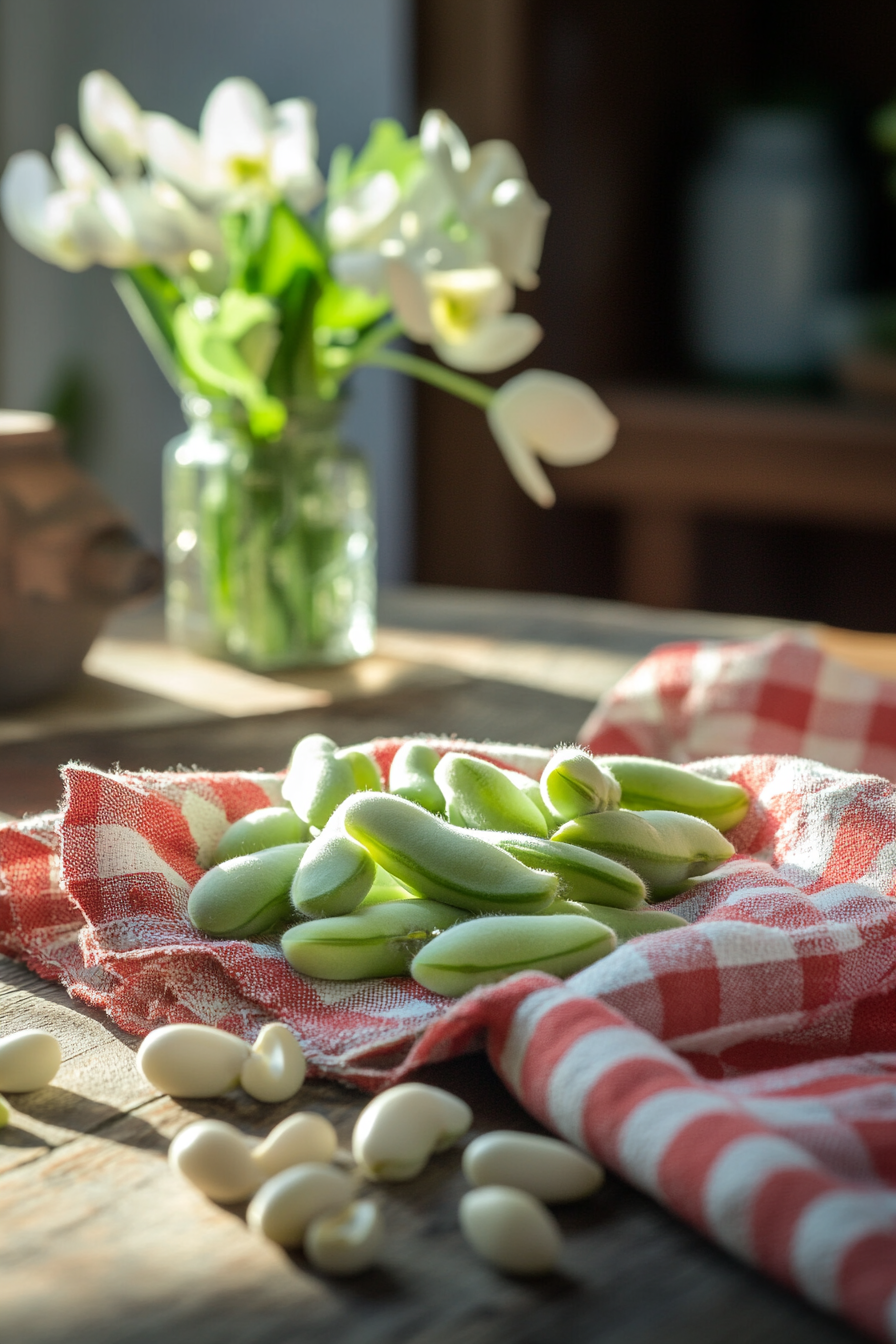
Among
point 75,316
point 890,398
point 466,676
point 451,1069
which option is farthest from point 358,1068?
point 75,316

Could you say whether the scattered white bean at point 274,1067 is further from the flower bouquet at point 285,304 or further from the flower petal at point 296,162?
the flower petal at point 296,162

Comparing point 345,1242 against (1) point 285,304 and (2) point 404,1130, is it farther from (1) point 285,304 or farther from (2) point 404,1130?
(1) point 285,304

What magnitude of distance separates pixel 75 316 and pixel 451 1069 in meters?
2.54

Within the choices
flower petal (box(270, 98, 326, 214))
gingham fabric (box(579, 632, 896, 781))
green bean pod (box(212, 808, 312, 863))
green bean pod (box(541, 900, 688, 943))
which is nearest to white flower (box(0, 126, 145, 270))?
flower petal (box(270, 98, 326, 214))

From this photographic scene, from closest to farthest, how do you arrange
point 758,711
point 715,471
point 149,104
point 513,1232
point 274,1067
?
point 513,1232
point 274,1067
point 758,711
point 715,471
point 149,104

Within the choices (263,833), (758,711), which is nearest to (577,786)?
(263,833)

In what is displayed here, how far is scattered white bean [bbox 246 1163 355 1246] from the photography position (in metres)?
0.43

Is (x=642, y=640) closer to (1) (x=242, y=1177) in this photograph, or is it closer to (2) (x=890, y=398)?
(1) (x=242, y=1177)

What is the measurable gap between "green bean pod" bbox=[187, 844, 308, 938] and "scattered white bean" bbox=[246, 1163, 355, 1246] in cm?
17

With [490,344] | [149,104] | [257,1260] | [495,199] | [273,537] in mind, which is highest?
[149,104]

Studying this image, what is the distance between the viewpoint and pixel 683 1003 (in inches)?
20.6

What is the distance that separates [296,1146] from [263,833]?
20 cm

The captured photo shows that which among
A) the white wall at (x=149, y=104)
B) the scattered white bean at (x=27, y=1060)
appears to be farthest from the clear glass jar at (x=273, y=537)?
the white wall at (x=149, y=104)

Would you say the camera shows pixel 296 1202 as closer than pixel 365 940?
Yes
